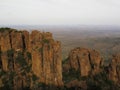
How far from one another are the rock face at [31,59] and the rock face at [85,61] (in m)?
7.01

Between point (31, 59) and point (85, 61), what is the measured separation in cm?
1573

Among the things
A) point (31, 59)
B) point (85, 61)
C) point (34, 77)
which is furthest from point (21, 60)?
point (85, 61)

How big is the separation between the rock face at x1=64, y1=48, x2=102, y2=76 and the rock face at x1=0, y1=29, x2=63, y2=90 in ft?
23.0

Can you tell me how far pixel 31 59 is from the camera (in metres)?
73.3

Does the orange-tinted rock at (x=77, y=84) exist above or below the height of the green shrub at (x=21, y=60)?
below

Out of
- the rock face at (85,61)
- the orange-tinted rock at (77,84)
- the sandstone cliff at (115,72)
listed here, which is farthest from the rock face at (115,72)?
the orange-tinted rock at (77,84)

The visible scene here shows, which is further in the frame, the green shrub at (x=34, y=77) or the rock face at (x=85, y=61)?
the rock face at (x=85, y=61)

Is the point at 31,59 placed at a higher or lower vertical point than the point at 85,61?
higher

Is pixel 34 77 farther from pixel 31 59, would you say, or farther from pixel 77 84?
pixel 77 84

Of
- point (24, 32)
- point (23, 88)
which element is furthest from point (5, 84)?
point (24, 32)

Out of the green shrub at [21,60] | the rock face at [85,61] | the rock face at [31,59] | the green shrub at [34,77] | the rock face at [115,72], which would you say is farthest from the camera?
the rock face at [85,61]

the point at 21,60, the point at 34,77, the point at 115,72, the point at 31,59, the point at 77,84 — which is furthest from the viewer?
the point at 115,72

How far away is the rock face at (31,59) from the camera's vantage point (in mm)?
71562

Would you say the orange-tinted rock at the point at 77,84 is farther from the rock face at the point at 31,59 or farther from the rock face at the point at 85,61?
the rock face at the point at 85,61
